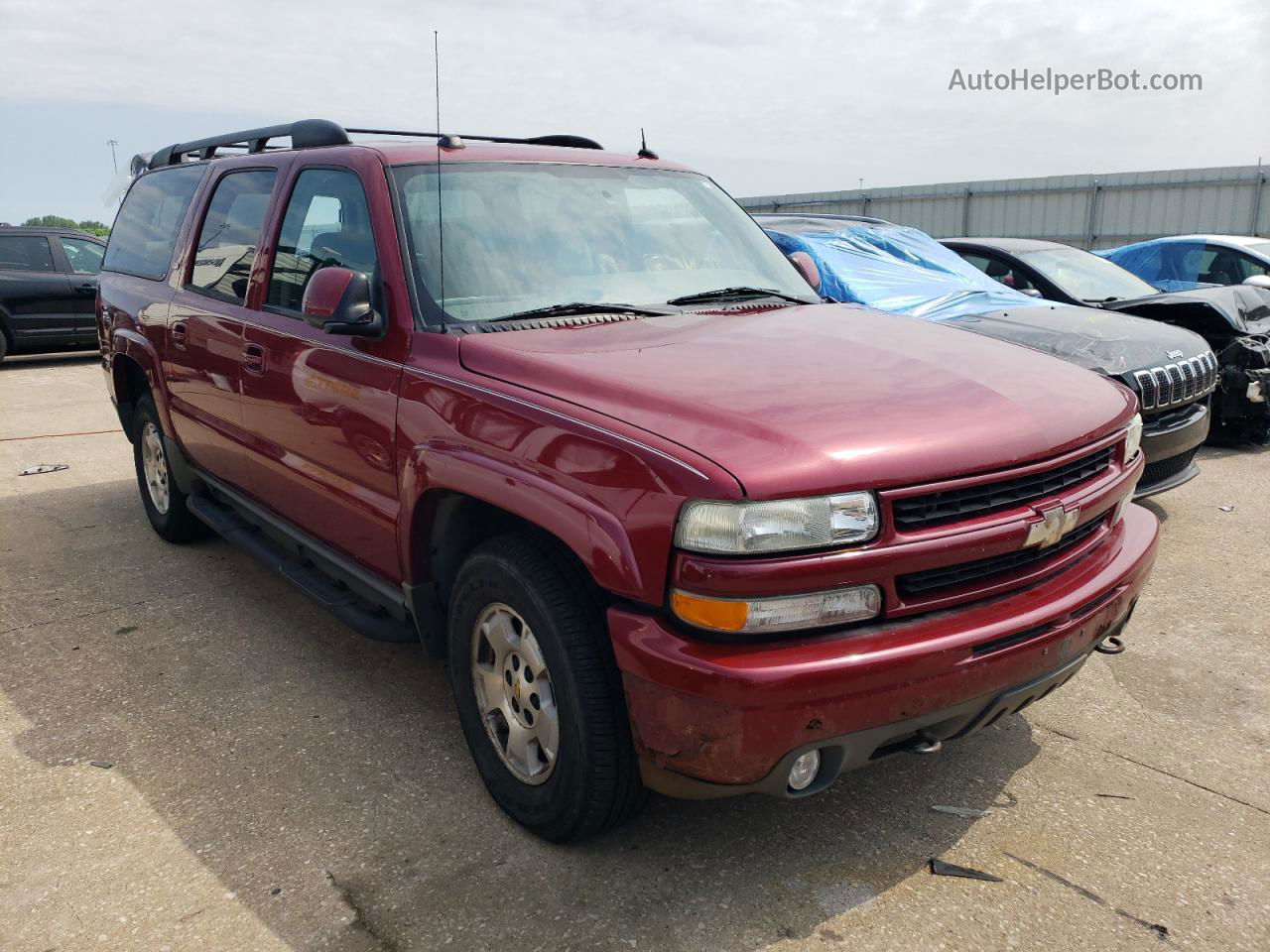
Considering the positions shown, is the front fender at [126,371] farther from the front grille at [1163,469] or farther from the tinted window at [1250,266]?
the tinted window at [1250,266]

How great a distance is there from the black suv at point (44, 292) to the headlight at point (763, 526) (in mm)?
12677

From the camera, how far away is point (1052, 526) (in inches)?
101

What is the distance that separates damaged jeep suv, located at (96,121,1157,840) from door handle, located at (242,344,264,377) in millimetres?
42

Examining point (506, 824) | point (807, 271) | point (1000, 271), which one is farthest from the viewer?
point (1000, 271)

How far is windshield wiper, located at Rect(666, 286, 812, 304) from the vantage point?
3470 mm

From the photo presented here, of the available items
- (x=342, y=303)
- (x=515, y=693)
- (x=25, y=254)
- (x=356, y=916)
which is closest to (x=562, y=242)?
(x=342, y=303)

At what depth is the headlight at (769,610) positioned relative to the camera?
221 centimetres

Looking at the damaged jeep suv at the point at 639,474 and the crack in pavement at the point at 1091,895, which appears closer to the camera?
the damaged jeep suv at the point at 639,474

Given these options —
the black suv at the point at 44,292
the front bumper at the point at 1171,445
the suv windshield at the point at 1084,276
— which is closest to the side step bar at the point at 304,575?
the front bumper at the point at 1171,445

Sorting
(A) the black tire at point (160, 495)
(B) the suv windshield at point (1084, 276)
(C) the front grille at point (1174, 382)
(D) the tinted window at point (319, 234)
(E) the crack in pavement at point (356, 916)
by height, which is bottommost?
(E) the crack in pavement at point (356, 916)

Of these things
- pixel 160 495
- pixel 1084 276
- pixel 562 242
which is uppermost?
pixel 562 242

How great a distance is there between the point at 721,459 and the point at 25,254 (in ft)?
43.6

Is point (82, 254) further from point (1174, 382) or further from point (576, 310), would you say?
point (1174, 382)

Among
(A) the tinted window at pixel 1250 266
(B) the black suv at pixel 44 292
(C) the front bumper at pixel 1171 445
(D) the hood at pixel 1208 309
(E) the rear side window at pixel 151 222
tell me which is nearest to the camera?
(E) the rear side window at pixel 151 222
